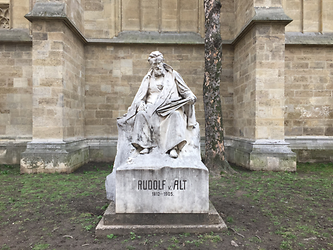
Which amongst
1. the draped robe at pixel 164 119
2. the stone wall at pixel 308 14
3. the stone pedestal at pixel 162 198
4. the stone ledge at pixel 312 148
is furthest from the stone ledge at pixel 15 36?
the stone ledge at pixel 312 148

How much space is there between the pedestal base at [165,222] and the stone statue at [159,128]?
0.59 m

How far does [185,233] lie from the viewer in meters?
3.17

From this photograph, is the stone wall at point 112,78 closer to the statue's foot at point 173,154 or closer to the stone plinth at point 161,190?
the statue's foot at point 173,154

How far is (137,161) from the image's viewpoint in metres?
3.45

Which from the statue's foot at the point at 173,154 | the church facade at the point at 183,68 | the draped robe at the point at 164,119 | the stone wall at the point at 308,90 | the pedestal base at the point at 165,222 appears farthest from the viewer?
the stone wall at the point at 308,90

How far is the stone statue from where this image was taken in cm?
350

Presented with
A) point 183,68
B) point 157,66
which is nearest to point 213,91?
point 183,68

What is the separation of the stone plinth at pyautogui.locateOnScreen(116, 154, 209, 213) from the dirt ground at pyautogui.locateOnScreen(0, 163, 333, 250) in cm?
33

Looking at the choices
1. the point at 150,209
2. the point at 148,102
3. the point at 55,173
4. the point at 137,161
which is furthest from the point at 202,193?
the point at 55,173

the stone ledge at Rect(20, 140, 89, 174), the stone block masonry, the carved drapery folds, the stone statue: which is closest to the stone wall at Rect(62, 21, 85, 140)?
the stone block masonry

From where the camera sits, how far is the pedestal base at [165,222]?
3.21 m

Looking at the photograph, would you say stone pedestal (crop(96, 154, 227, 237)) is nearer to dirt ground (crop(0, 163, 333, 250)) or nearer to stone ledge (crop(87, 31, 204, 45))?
dirt ground (crop(0, 163, 333, 250))

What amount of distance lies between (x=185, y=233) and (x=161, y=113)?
1.67 m

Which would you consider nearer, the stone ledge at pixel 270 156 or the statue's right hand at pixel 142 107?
the statue's right hand at pixel 142 107
